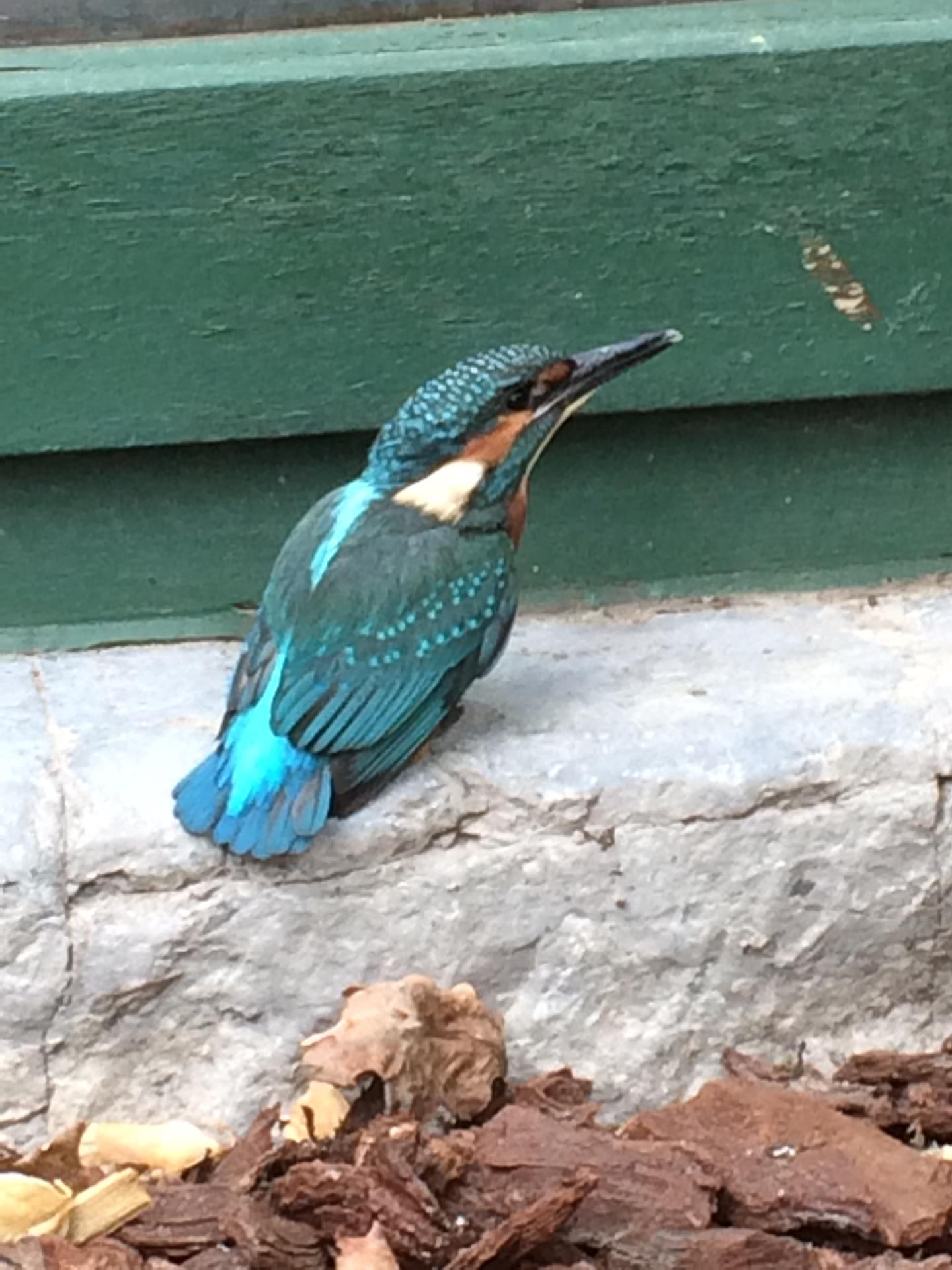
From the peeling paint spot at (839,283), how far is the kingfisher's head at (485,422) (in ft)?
1.19

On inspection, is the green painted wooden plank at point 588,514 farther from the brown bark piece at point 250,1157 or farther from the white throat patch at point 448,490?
the brown bark piece at point 250,1157

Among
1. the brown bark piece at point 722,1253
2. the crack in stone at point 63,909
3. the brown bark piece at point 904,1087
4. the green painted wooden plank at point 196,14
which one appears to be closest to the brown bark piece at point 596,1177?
the brown bark piece at point 722,1253

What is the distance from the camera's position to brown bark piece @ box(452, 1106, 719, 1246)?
1539 millimetres

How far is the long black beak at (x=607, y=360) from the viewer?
1782mm

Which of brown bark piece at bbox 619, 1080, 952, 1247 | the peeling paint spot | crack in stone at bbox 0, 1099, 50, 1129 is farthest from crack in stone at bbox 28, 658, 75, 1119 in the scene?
the peeling paint spot

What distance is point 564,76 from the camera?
6.48ft

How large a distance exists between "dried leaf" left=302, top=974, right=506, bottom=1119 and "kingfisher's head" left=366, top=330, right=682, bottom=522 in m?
0.46

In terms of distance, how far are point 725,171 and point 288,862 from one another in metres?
0.91

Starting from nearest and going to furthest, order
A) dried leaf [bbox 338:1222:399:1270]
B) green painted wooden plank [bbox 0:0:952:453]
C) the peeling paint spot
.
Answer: dried leaf [bbox 338:1222:399:1270]
green painted wooden plank [bbox 0:0:952:453]
the peeling paint spot

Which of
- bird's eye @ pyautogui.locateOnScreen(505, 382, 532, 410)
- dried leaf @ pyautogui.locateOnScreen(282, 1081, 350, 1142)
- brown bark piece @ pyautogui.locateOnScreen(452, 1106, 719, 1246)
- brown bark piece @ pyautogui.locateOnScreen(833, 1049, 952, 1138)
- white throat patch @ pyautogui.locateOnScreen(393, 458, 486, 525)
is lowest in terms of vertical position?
brown bark piece @ pyautogui.locateOnScreen(833, 1049, 952, 1138)

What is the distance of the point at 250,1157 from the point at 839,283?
1.17 metres

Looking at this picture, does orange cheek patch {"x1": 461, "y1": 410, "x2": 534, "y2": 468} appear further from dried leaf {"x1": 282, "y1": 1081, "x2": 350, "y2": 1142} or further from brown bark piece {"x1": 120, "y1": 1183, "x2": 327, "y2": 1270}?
brown bark piece {"x1": 120, "y1": 1183, "x2": 327, "y2": 1270}

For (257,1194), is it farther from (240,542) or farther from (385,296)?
(385,296)

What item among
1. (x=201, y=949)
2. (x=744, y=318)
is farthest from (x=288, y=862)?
(x=744, y=318)
